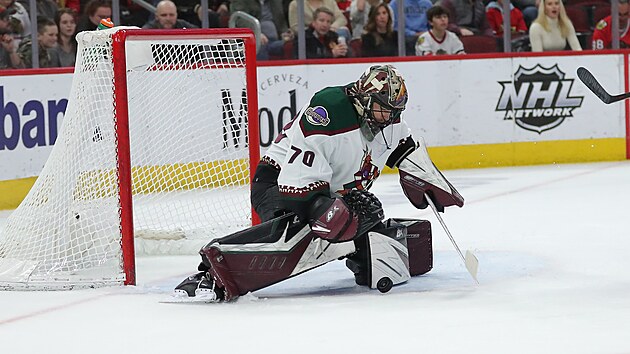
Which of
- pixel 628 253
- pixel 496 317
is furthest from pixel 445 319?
pixel 628 253

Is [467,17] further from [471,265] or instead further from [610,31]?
[471,265]

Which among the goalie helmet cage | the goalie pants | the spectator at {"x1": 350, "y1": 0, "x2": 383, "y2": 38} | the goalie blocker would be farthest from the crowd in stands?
the goalie blocker

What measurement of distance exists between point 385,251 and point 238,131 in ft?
6.03

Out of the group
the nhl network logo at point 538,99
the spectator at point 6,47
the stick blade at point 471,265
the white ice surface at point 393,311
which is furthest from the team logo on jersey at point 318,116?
the nhl network logo at point 538,99

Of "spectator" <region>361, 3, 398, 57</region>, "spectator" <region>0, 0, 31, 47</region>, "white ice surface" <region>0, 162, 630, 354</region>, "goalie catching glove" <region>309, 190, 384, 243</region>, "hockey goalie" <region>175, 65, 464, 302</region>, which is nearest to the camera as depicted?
"white ice surface" <region>0, 162, 630, 354</region>

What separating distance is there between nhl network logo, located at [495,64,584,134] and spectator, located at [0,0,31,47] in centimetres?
306

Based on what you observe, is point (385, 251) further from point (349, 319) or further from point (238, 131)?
point (238, 131)

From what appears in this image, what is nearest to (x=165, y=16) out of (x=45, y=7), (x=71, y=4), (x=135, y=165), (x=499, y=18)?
(x=71, y=4)

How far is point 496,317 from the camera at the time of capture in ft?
11.8

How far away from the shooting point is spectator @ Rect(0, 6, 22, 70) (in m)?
6.85

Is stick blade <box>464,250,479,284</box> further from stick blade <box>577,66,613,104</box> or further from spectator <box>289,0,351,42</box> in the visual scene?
spectator <box>289,0,351,42</box>

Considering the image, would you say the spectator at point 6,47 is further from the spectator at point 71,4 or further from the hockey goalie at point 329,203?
the hockey goalie at point 329,203

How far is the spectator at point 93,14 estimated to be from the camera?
286 inches

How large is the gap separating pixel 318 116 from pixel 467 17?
4.65 meters
